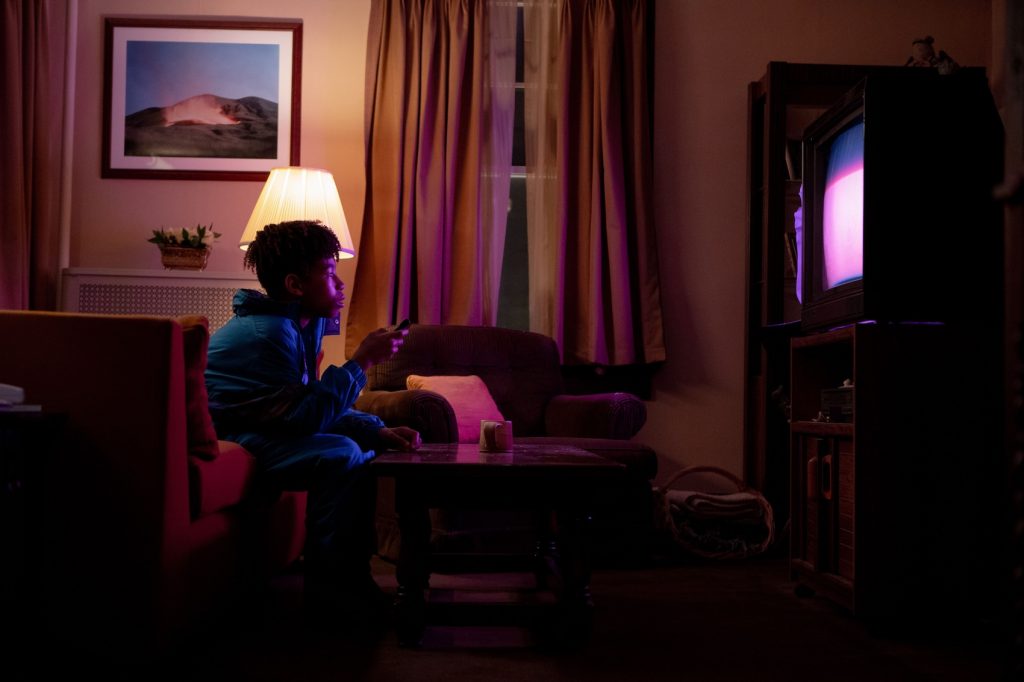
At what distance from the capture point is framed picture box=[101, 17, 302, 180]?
13.6ft

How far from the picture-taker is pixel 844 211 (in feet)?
8.50

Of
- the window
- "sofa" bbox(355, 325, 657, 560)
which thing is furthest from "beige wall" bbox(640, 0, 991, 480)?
"sofa" bbox(355, 325, 657, 560)

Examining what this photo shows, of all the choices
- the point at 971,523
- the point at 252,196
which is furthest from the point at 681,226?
the point at 971,523

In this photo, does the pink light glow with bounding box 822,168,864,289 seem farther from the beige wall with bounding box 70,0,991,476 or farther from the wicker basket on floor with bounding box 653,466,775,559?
the beige wall with bounding box 70,0,991,476

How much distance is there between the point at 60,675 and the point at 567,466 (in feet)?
3.30

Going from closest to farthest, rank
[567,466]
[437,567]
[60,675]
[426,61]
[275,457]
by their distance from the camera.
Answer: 1. [60,675]
2. [567,466]
3. [275,457]
4. [437,567]
5. [426,61]

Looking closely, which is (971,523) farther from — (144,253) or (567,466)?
(144,253)

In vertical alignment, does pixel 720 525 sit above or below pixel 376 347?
below

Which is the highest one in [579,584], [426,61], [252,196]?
[426,61]

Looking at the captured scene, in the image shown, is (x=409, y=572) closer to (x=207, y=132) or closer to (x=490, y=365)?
(x=490, y=365)

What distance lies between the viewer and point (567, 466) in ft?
6.38

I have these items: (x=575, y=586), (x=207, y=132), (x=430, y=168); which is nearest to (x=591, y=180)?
(x=430, y=168)

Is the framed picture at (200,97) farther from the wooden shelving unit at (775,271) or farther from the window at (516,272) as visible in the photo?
the wooden shelving unit at (775,271)

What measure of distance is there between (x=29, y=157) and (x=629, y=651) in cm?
324
